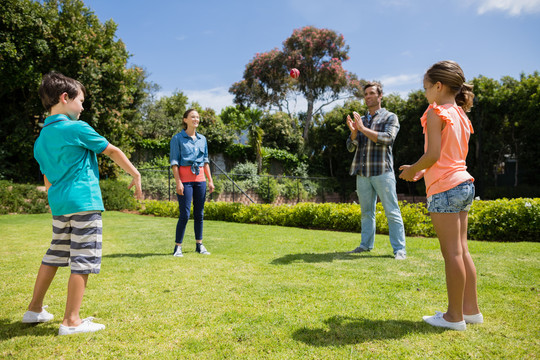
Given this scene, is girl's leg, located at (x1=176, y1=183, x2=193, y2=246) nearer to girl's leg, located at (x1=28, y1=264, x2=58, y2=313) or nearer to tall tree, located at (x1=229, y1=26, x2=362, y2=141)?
girl's leg, located at (x1=28, y1=264, x2=58, y2=313)

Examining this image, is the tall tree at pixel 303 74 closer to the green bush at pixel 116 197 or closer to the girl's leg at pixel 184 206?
the green bush at pixel 116 197

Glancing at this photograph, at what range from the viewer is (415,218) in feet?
21.8

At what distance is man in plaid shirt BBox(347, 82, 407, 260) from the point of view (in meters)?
4.11

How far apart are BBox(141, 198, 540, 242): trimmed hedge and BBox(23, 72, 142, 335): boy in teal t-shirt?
576cm

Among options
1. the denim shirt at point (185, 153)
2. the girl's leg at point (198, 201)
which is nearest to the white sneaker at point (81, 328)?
the girl's leg at point (198, 201)

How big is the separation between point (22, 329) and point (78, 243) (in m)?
0.65

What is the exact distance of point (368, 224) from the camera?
4469 millimetres

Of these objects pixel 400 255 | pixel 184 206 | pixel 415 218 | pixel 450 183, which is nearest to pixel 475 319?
pixel 450 183

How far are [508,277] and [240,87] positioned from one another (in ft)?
92.4

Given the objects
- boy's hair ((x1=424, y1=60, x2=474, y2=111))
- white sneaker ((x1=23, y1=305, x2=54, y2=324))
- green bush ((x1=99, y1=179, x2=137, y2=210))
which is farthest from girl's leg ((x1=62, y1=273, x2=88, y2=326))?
green bush ((x1=99, y1=179, x2=137, y2=210))

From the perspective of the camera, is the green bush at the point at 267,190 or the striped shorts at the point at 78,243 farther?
the green bush at the point at 267,190

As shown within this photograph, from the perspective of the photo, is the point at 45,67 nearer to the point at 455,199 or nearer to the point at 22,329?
the point at 22,329

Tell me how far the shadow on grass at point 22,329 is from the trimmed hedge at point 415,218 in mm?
5876

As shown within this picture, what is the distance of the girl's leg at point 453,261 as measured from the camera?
6.45ft
